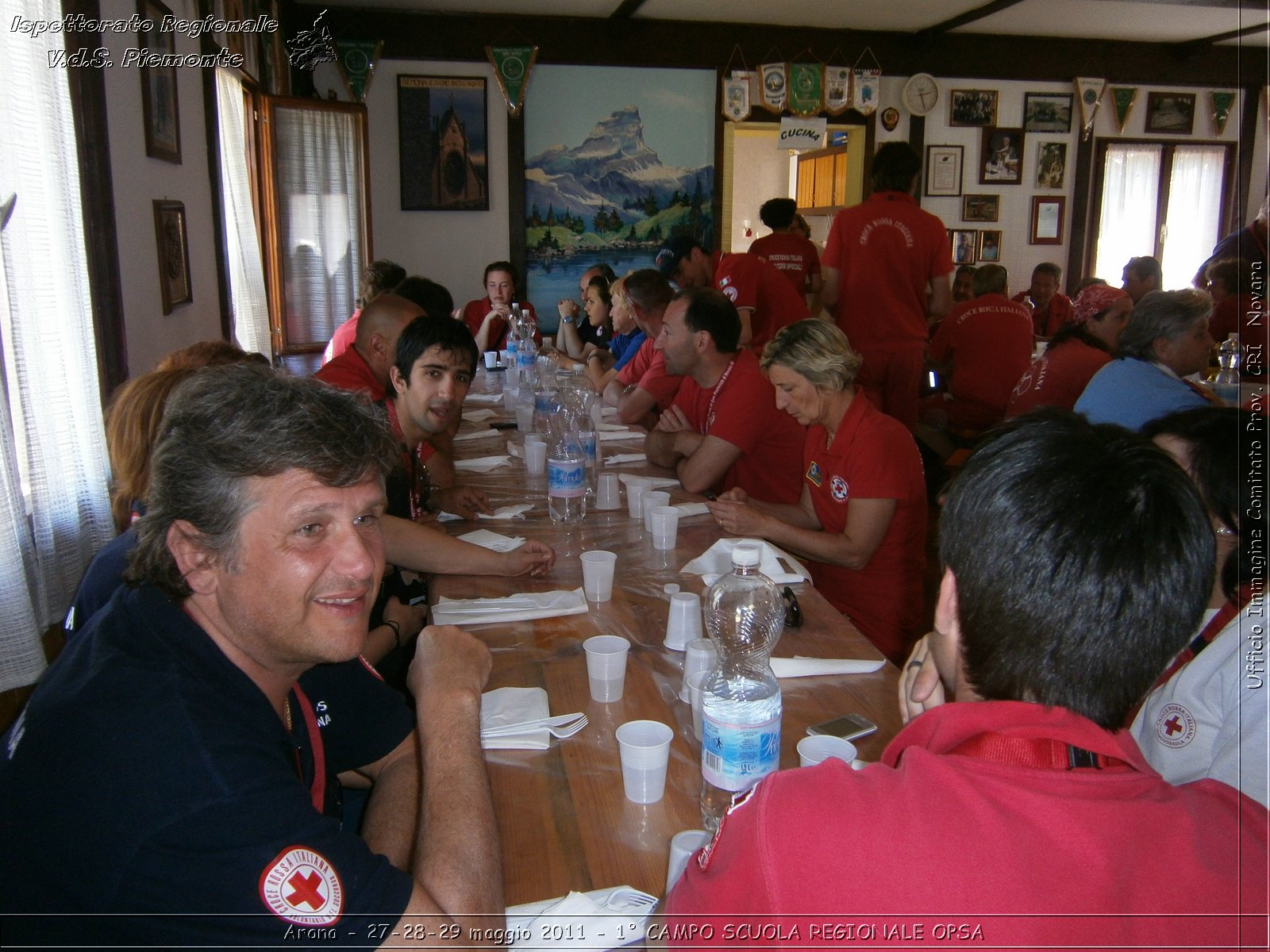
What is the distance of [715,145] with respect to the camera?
829 cm

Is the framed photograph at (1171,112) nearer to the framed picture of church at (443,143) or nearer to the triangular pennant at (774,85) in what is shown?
the triangular pennant at (774,85)

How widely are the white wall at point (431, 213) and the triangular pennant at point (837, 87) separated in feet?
9.95

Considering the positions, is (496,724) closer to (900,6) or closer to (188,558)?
(188,558)

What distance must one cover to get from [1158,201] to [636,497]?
925cm

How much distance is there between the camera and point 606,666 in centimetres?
153

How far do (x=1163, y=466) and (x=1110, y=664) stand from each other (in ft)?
0.66

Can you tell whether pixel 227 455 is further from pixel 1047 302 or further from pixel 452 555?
pixel 1047 302

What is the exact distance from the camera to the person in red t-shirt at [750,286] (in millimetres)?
5473

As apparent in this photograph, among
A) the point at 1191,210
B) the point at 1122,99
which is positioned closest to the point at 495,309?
the point at 1122,99

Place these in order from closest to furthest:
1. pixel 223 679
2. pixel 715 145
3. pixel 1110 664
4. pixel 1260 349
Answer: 1. pixel 1110 664
2. pixel 223 679
3. pixel 1260 349
4. pixel 715 145

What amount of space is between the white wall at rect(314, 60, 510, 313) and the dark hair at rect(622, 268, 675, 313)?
12.5 feet

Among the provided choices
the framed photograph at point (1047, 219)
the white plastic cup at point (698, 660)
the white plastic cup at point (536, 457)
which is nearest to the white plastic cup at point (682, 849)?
the white plastic cup at point (698, 660)

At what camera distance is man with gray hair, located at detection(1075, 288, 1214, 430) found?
303cm

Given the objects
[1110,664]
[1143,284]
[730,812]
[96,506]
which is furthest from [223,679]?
[1143,284]
